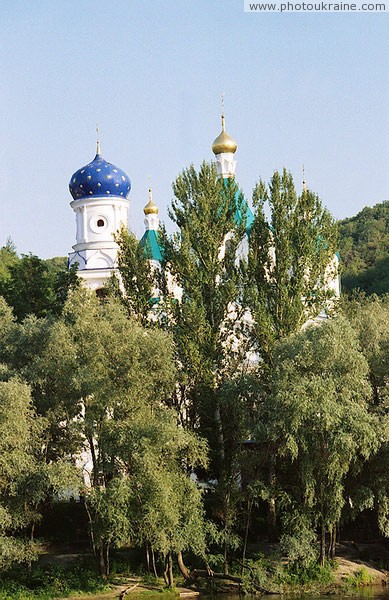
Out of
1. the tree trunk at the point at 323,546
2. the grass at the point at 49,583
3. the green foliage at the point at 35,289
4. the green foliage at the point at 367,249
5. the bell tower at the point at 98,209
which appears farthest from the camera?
the green foliage at the point at 367,249

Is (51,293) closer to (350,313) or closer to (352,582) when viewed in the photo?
(350,313)

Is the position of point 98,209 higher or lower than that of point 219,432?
higher

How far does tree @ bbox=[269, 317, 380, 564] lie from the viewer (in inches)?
723

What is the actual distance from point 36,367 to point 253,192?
258 inches

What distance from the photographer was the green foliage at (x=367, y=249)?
5181 cm

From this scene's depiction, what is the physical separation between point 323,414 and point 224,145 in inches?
532

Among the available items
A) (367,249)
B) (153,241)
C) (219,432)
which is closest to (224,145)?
(153,241)

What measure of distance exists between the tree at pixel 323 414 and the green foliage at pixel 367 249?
97.6 ft

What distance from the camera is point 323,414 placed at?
60.3 ft

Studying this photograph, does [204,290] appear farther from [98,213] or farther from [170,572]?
[98,213]

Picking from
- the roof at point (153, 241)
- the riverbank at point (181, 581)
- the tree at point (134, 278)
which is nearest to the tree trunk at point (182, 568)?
the riverbank at point (181, 581)

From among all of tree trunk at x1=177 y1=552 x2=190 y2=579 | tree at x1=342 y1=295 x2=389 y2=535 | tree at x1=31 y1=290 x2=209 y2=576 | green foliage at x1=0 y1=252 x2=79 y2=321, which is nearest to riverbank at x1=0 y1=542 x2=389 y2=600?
tree trunk at x1=177 y1=552 x2=190 y2=579

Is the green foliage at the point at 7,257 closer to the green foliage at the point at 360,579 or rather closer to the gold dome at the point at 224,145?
the gold dome at the point at 224,145

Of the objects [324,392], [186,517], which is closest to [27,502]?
[186,517]
